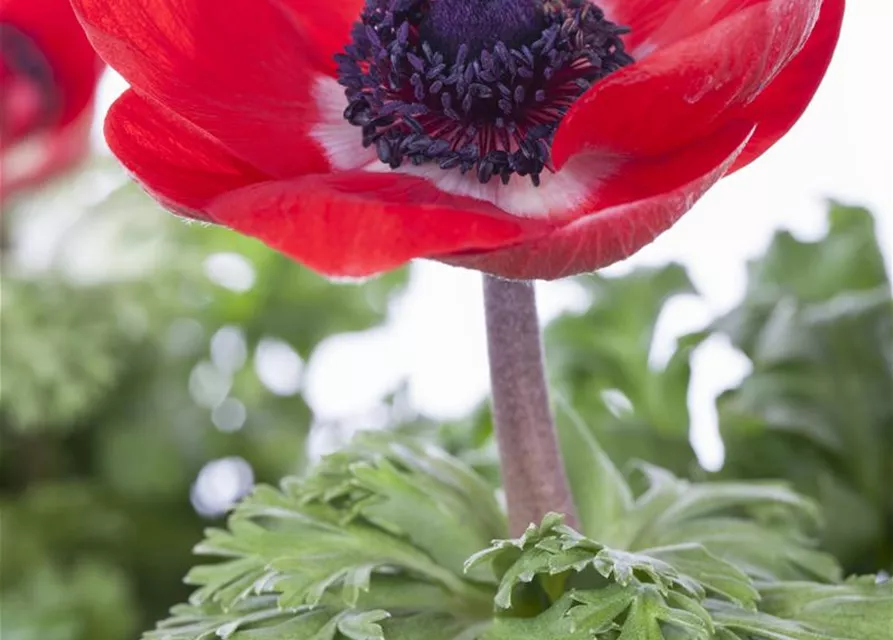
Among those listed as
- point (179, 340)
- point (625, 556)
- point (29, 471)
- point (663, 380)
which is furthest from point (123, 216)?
point (625, 556)

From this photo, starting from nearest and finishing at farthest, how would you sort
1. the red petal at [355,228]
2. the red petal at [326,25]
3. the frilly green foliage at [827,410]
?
1. the red petal at [355,228]
2. the red petal at [326,25]
3. the frilly green foliage at [827,410]

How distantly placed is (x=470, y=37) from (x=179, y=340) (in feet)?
2.26

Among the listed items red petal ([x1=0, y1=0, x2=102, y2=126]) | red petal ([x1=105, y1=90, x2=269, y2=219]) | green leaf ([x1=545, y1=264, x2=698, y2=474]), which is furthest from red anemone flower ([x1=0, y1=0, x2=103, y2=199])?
red petal ([x1=105, y1=90, x2=269, y2=219])

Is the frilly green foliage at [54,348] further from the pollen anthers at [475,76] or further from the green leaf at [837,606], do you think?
the green leaf at [837,606]

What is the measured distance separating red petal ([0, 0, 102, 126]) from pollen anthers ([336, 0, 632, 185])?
0.49m

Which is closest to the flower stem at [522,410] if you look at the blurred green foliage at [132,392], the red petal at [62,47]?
the blurred green foliage at [132,392]

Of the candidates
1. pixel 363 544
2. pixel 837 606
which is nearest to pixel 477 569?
pixel 363 544

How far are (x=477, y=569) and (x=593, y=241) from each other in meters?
0.20

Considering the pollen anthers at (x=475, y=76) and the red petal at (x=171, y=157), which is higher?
the pollen anthers at (x=475, y=76)

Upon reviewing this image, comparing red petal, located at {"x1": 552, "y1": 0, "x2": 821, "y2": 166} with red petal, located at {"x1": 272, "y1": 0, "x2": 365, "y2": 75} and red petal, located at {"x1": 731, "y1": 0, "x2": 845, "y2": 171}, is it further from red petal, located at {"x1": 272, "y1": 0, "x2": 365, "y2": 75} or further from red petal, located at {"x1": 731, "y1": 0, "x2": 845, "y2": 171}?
red petal, located at {"x1": 272, "y1": 0, "x2": 365, "y2": 75}

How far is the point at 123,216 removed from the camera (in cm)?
116

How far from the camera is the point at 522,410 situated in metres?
0.55

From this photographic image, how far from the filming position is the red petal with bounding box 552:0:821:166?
1.46 ft

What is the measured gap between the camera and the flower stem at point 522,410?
1.75ft
